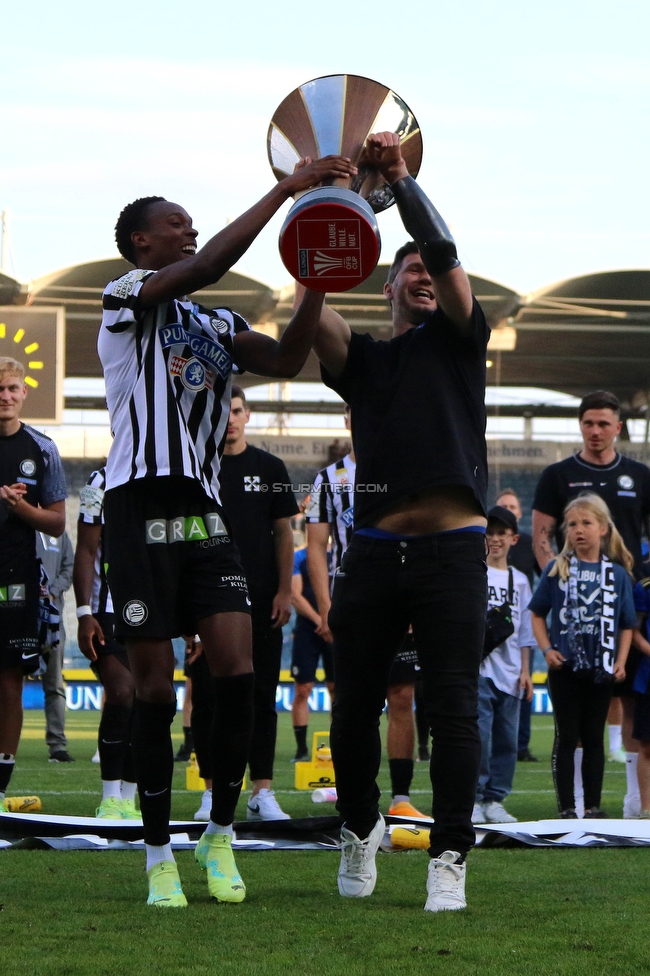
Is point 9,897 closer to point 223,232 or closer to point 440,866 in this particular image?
point 440,866

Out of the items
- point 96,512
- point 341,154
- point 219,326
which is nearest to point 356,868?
point 219,326

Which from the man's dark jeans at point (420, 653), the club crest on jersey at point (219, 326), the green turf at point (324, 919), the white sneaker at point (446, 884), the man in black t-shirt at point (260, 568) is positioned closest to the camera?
the green turf at point (324, 919)

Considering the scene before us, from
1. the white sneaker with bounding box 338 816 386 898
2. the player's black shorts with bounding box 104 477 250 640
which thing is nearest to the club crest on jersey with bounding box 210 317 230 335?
the player's black shorts with bounding box 104 477 250 640

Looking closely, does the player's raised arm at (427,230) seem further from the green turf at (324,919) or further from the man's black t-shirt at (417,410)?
the green turf at (324,919)

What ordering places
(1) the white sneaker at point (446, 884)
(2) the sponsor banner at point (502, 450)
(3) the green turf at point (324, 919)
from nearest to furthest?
(3) the green turf at point (324, 919), (1) the white sneaker at point (446, 884), (2) the sponsor banner at point (502, 450)

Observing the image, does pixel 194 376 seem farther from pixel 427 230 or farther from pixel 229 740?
pixel 229 740

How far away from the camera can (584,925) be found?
137 inches

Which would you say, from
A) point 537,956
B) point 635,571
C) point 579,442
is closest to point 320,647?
point 635,571

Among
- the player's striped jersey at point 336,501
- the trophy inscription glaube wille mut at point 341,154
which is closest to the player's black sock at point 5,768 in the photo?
the player's striped jersey at point 336,501

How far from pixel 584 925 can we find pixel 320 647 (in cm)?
985

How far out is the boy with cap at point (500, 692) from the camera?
711cm

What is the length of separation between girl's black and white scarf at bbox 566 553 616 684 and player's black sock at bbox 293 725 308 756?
5250 mm

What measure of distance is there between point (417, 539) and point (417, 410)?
403mm

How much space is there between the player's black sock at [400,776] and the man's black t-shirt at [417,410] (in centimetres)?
277
